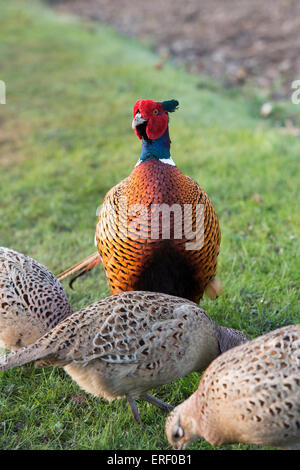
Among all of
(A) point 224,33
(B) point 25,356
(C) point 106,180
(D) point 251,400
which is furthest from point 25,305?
(A) point 224,33

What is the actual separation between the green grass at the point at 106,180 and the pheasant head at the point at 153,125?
3.73 feet

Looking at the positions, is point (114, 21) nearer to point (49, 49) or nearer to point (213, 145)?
point (49, 49)

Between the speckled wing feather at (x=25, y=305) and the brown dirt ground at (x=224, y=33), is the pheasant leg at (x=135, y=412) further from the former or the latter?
the brown dirt ground at (x=224, y=33)

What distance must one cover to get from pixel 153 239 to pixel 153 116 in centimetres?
72

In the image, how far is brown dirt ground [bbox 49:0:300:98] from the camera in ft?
26.9

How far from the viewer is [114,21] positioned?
38.7 ft

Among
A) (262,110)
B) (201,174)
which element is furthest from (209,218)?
(262,110)

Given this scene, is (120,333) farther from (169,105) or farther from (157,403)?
Result: (169,105)

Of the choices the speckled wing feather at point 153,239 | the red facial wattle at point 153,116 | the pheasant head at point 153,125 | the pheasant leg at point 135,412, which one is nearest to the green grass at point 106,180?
the pheasant leg at point 135,412

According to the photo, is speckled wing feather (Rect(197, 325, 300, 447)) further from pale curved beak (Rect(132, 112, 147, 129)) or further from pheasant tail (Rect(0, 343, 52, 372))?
pale curved beak (Rect(132, 112, 147, 129))

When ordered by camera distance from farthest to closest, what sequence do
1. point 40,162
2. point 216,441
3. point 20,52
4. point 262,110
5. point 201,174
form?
1. point 20,52
2. point 262,110
3. point 40,162
4. point 201,174
5. point 216,441

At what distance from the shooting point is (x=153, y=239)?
9.45 ft

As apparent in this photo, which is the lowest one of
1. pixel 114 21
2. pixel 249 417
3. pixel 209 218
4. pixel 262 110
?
pixel 249 417
